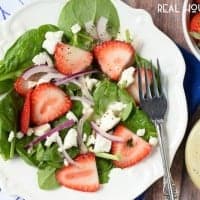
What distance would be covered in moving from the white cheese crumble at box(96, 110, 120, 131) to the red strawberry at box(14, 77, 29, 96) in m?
0.18

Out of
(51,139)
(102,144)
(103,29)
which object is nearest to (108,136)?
(102,144)

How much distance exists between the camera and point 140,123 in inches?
55.5

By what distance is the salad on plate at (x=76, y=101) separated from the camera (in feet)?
4.62

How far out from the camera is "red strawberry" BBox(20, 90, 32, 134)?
55.5 inches

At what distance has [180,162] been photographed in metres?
1.47

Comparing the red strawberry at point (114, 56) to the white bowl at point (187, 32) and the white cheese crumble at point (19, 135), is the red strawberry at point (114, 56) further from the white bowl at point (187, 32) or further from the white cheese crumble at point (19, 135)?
the white cheese crumble at point (19, 135)

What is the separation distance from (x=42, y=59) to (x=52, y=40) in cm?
5

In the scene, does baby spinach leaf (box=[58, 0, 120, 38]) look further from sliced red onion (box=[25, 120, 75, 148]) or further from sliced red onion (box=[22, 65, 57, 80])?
sliced red onion (box=[25, 120, 75, 148])

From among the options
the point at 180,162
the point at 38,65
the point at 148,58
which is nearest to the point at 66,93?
the point at 38,65

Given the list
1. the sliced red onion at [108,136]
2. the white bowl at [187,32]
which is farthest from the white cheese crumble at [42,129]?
the white bowl at [187,32]

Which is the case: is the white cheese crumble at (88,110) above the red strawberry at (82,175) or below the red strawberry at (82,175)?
above

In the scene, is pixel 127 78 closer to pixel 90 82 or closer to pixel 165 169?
pixel 90 82

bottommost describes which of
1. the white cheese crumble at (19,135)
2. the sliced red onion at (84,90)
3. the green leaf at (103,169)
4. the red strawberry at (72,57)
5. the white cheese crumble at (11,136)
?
the green leaf at (103,169)

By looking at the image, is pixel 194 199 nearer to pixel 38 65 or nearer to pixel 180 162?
pixel 180 162
